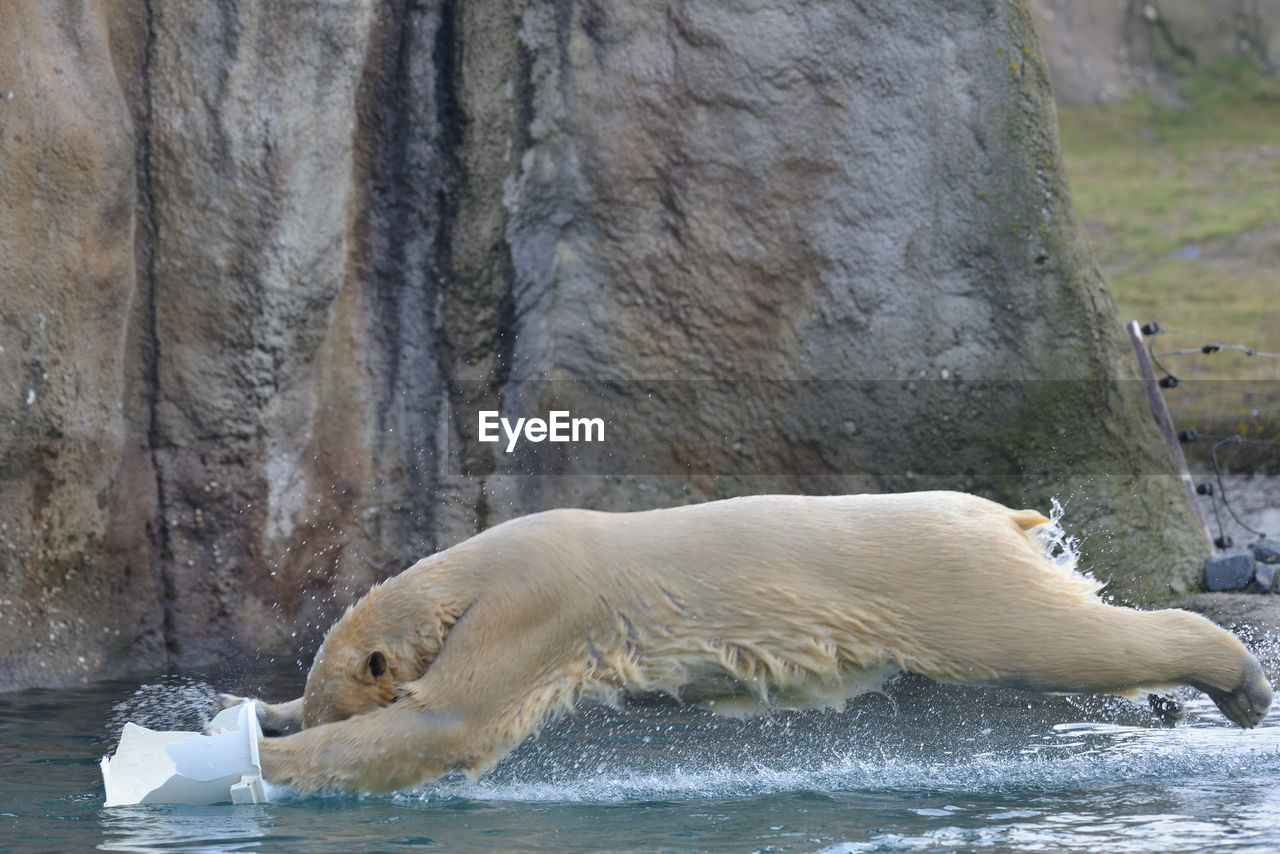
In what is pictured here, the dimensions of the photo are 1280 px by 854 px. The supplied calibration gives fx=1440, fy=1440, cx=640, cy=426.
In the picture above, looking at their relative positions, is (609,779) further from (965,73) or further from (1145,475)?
(965,73)

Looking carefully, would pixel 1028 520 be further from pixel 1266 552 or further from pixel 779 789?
pixel 1266 552

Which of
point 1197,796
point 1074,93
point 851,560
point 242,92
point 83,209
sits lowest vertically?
point 1197,796

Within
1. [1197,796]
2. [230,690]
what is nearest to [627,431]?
[230,690]

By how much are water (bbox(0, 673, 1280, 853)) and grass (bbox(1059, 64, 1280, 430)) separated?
23.1 feet

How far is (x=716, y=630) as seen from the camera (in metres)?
4.51

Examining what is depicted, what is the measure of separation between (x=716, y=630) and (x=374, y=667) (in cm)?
109

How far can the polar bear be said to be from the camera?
4.41 meters

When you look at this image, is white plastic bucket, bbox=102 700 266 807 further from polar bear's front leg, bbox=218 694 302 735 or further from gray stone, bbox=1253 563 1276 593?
gray stone, bbox=1253 563 1276 593

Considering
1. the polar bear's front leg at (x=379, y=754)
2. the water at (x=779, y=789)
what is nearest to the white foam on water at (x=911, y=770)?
the water at (x=779, y=789)

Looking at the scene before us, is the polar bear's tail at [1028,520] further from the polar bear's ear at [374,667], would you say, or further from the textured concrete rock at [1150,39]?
the textured concrete rock at [1150,39]

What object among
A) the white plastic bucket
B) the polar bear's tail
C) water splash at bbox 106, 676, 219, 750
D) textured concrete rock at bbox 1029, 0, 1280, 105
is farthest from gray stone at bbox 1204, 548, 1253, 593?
textured concrete rock at bbox 1029, 0, 1280, 105

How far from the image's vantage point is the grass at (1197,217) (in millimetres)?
14320

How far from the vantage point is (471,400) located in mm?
7836

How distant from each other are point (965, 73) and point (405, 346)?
332cm
